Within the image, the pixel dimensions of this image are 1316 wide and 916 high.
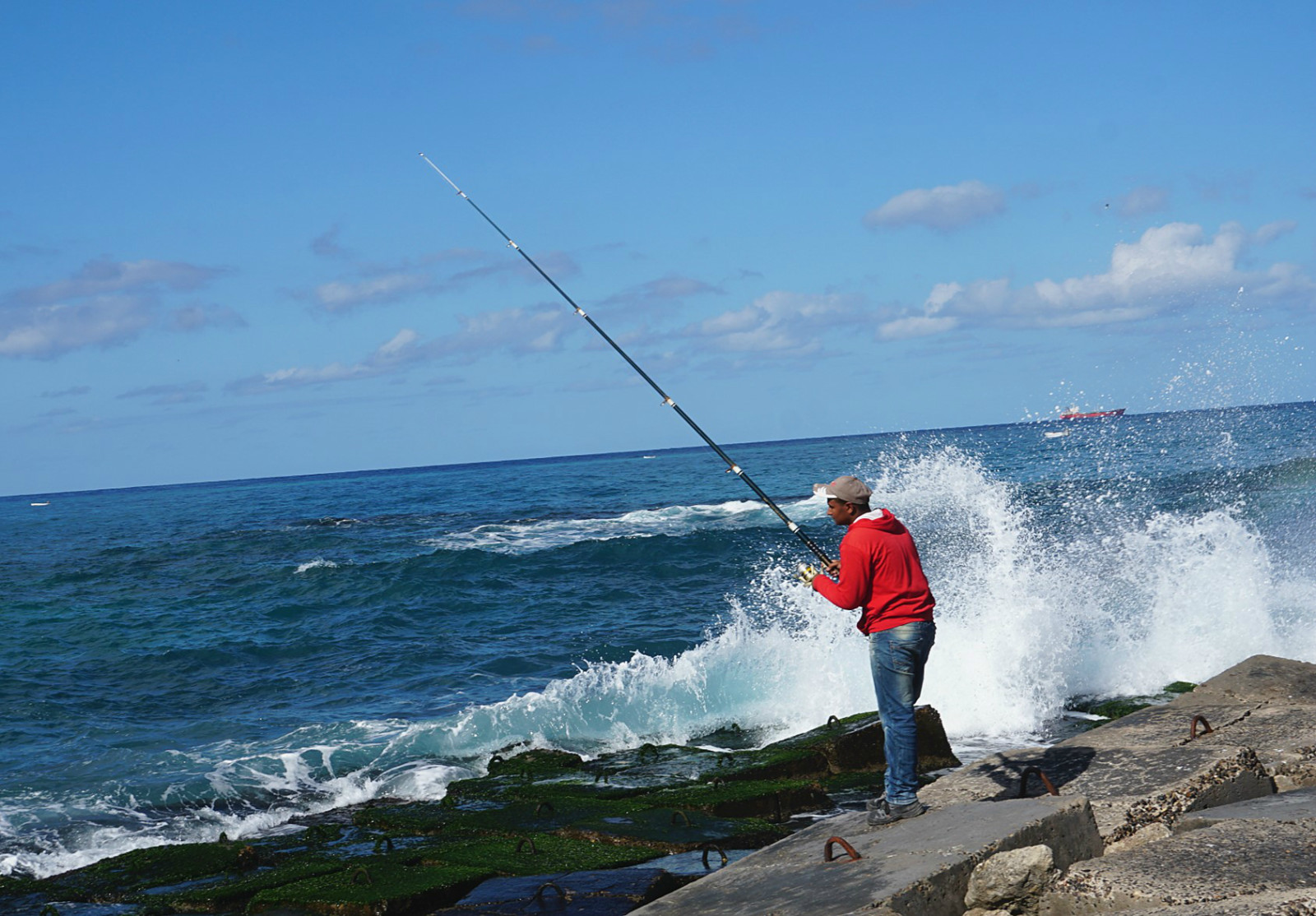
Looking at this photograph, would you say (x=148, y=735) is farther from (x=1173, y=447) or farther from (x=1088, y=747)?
(x=1173, y=447)

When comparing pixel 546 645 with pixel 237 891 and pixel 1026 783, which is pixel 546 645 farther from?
pixel 1026 783

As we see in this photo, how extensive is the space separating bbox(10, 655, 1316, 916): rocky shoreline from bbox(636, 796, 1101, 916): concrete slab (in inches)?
0.5

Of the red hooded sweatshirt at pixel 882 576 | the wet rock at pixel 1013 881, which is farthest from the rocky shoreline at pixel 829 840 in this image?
the red hooded sweatshirt at pixel 882 576

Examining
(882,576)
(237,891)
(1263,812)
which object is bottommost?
(237,891)

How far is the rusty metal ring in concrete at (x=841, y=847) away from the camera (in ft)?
15.3

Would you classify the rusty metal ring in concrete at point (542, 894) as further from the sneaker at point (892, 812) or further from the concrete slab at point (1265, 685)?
the concrete slab at point (1265, 685)

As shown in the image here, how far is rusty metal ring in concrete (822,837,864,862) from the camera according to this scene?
183 inches

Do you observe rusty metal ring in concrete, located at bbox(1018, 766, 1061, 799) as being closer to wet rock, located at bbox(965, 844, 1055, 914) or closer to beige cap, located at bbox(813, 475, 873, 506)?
wet rock, located at bbox(965, 844, 1055, 914)

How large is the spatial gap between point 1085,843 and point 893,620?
1204 millimetres

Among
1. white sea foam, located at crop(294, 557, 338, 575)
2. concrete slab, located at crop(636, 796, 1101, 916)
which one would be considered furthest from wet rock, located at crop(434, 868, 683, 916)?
white sea foam, located at crop(294, 557, 338, 575)

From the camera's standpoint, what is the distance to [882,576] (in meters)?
5.13

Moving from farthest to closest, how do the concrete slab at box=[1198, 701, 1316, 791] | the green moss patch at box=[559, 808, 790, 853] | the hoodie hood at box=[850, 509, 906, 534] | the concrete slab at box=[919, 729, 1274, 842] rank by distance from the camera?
the green moss patch at box=[559, 808, 790, 853], the concrete slab at box=[1198, 701, 1316, 791], the hoodie hood at box=[850, 509, 906, 534], the concrete slab at box=[919, 729, 1274, 842]

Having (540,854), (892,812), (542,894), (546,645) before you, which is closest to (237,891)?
(540,854)

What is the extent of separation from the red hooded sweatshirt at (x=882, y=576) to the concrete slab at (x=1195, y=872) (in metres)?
1.28
